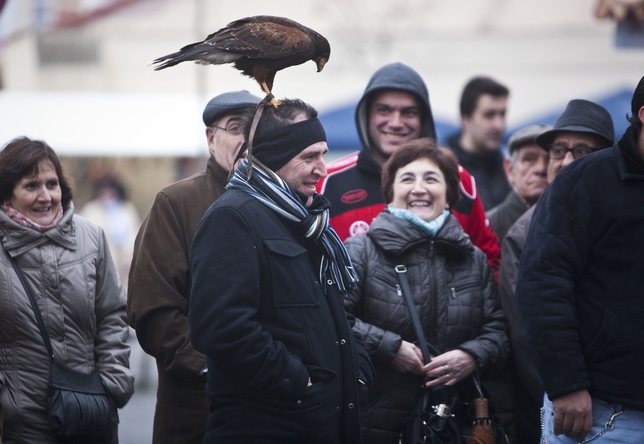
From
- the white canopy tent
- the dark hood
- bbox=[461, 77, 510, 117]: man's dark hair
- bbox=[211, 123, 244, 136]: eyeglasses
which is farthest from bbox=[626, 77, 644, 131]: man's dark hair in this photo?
the white canopy tent

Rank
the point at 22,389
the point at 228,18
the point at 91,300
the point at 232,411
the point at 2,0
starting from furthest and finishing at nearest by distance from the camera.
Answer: the point at 228,18
the point at 2,0
the point at 91,300
the point at 22,389
the point at 232,411

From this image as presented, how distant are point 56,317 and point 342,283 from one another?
141 centimetres

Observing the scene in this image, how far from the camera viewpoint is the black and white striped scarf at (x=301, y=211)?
3.05m

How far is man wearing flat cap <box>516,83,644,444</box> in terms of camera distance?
9.96 ft

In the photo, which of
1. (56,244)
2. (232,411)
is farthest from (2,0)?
(232,411)

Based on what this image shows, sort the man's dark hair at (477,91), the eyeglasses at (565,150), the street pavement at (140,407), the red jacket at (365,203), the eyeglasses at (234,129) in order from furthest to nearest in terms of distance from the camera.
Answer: the street pavement at (140,407)
the man's dark hair at (477,91)
the red jacket at (365,203)
the eyeglasses at (565,150)
the eyeglasses at (234,129)

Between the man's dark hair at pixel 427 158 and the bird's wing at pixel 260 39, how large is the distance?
94cm

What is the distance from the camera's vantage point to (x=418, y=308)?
3748 mm

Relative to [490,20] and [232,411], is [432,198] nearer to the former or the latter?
[232,411]

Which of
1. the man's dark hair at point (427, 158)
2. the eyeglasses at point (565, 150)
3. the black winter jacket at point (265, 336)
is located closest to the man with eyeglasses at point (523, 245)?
the eyeglasses at point (565, 150)

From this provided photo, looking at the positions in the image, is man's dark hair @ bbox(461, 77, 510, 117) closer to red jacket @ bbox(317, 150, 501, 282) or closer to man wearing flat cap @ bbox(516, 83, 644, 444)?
red jacket @ bbox(317, 150, 501, 282)

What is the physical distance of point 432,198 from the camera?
4012 mm

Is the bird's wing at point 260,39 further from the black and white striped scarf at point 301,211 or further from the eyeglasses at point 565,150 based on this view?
the eyeglasses at point 565,150

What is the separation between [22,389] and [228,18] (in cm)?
1137
